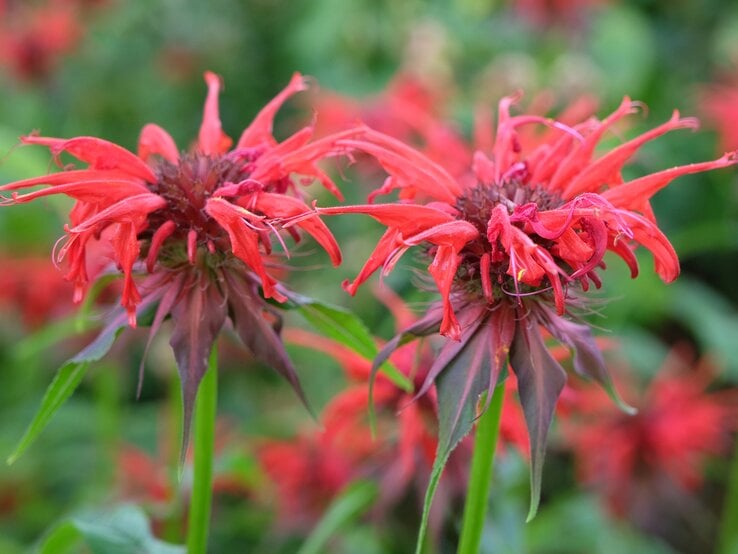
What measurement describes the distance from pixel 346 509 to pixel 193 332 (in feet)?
1.13

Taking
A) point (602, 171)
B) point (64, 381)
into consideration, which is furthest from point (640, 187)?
point (64, 381)

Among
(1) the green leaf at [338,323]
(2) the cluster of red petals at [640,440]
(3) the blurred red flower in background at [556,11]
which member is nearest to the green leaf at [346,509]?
(1) the green leaf at [338,323]

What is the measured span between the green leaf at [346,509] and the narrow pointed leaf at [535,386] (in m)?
0.32

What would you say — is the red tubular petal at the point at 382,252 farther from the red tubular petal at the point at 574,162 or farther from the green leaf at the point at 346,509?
the green leaf at the point at 346,509

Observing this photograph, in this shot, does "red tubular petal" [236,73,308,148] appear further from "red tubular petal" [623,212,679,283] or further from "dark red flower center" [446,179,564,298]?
"red tubular petal" [623,212,679,283]

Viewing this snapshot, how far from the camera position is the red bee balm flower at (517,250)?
67cm

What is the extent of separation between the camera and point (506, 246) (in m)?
0.67

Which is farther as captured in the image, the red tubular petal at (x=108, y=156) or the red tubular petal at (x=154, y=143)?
the red tubular petal at (x=154, y=143)

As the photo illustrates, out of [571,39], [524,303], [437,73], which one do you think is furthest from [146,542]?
[571,39]

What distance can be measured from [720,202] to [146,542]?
6.05ft

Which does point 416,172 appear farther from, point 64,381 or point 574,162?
point 64,381

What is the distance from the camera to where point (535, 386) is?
0.67 meters

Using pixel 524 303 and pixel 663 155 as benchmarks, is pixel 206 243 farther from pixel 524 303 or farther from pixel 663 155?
pixel 663 155

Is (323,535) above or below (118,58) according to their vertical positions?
below
